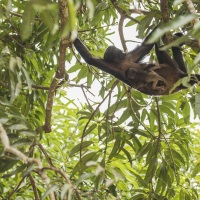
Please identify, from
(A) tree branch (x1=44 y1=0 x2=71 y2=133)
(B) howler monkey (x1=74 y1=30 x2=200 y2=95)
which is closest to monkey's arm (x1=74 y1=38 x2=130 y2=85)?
(B) howler monkey (x1=74 y1=30 x2=200 y2=95)

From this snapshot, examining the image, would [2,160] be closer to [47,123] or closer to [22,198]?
[47,123]

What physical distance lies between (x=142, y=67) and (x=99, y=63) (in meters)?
0.30

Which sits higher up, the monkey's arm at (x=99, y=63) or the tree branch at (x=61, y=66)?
the monkey's arm at (x=99, y=63)

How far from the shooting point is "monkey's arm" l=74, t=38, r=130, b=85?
2.69 meters

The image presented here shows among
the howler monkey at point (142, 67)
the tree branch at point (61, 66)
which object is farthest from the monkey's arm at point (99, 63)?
the tree branch at point (61, 66)

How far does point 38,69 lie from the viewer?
2801 mm

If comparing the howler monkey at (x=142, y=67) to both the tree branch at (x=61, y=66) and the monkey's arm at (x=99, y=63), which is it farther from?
the tree branch at (x=61, y=66)

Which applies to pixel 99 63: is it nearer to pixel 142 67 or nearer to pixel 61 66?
pixel 142 67

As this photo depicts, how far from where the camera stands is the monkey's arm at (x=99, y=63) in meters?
2.69

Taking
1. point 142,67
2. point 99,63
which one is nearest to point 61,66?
point 99,63

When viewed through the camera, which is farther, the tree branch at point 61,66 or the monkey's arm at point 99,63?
the monkey's arm at point 99,63

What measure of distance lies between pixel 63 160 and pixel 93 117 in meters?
0.47

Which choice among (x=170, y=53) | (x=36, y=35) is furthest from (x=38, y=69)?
(x=170, y=53)

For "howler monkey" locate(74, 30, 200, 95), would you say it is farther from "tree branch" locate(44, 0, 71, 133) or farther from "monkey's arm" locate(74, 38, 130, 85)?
"tree branch" locate(44, 0, 71, 133)
